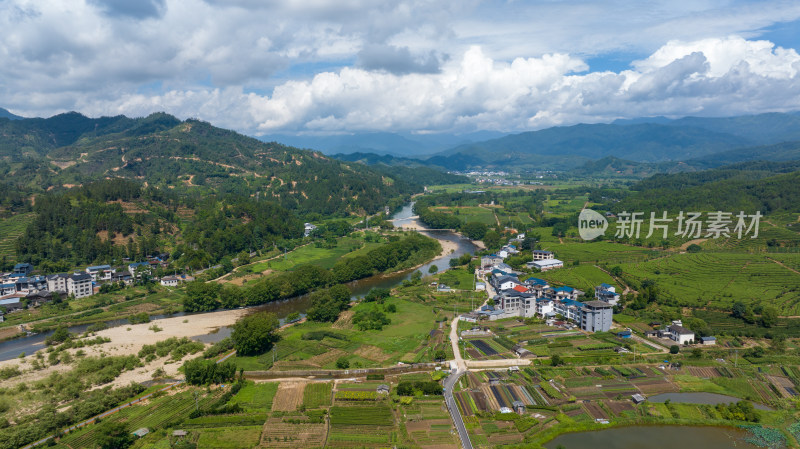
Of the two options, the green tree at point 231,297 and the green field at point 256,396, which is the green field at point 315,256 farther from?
the green field at point 256,396

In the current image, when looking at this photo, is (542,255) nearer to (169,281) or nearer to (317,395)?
(317,395)

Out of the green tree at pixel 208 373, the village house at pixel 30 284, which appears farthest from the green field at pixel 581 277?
the village house at pixel 30 284

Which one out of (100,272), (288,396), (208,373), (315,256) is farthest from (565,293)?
(100,272)

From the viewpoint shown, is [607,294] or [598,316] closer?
[598,316]

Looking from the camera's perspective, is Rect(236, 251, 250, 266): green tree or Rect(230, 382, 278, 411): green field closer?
Rect(230, 382, 278, 411): green field

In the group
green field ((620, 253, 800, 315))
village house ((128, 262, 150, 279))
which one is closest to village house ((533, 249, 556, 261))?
green field ((620, 253, 800, 315))

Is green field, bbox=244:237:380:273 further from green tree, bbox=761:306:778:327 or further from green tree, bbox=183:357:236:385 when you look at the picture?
green tree, bbox=761:306:778:327

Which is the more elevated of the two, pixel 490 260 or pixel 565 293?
pixel 565 293
